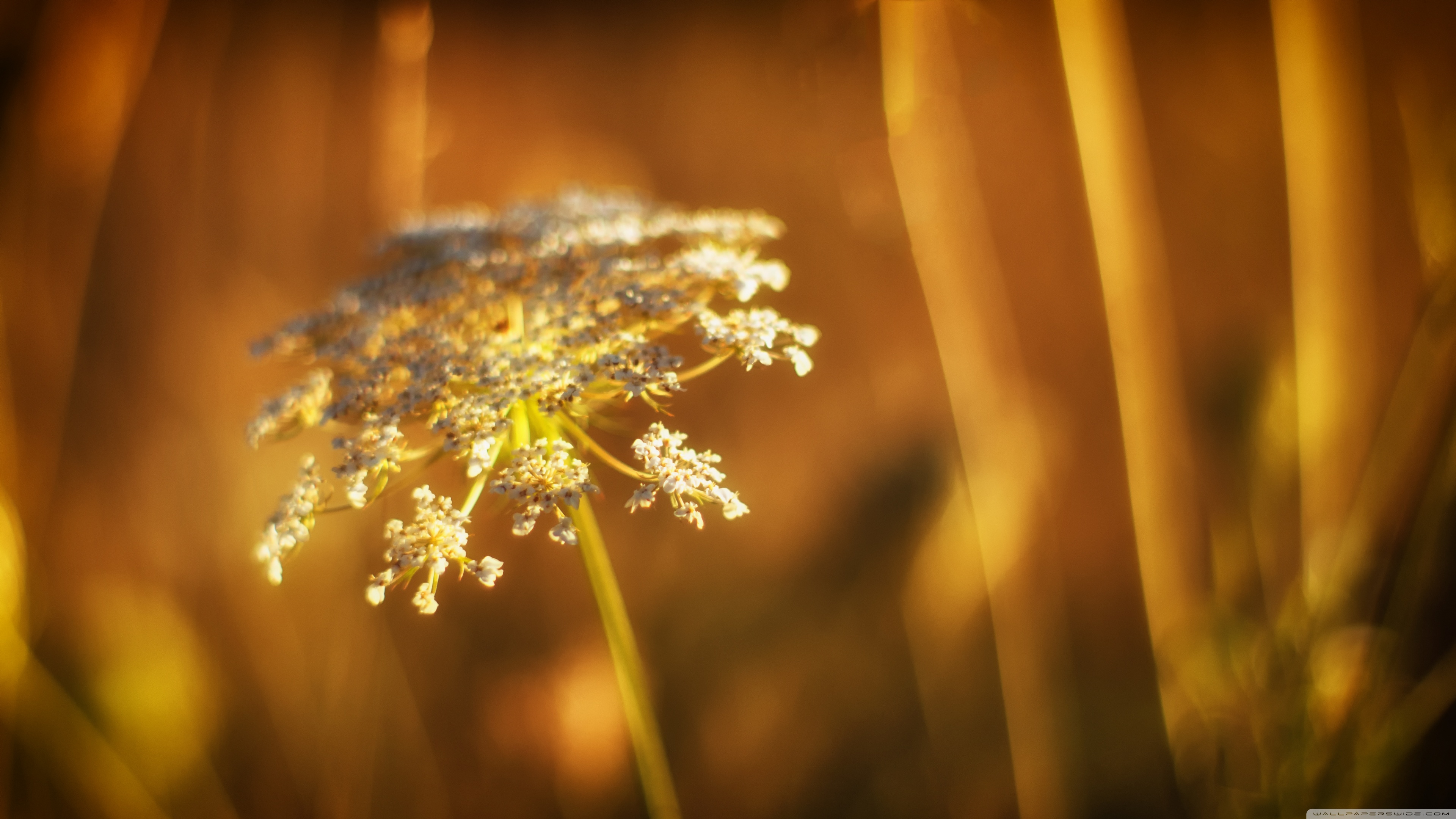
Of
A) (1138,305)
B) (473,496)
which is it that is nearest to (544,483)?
(473,496)

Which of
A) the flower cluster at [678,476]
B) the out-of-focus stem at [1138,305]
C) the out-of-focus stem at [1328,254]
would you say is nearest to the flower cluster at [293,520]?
the flower cluster at [678,476]

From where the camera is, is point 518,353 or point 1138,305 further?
point 1138,305

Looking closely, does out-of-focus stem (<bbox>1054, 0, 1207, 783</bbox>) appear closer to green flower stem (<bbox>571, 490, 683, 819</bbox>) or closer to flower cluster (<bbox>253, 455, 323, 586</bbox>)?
green flower stem (<bbox>571, 490, 683, 819</bbox>)

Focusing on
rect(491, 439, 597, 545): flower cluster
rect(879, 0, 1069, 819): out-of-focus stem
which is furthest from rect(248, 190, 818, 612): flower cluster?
rect(879, 0, 1069, 819): out-of-focus stem

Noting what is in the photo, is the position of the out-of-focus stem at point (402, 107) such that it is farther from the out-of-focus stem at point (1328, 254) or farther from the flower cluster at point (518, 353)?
the out-of-focus stem at point (1328, 254)

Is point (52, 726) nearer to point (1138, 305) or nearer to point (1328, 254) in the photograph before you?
point (1138, 305)

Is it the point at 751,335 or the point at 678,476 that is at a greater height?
the point at 751,335
